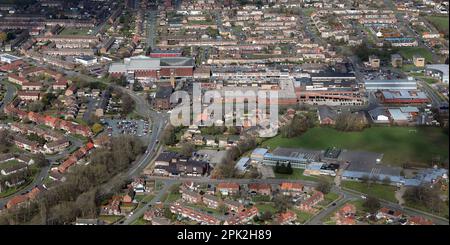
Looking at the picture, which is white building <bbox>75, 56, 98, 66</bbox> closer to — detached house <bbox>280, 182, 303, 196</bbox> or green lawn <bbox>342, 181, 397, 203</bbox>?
detached house <bbox>280, 182, 303, 196</bbox>

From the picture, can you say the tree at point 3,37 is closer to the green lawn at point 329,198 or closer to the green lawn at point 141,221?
the green lawn at point 141,221

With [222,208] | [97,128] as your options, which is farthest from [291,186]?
[97,128]

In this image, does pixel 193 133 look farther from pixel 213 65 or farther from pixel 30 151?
pixel 213 65

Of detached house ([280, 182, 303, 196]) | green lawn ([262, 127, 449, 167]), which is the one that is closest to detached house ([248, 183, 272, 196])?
detached house ([280, 182, 303, 196])

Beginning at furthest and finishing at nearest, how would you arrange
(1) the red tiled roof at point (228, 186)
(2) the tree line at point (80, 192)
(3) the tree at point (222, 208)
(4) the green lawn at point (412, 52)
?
(4) the green lawn at point (412, 52)
(1) the red tiled roof at point (228, 186)
(3) the tree at point (222, 208)
(2) the tree line at point (80, 192)

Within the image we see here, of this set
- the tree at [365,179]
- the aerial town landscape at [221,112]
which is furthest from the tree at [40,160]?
the tree at [365,179]
